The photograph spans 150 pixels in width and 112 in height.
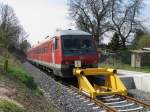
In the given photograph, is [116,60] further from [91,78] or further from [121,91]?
[121,91]

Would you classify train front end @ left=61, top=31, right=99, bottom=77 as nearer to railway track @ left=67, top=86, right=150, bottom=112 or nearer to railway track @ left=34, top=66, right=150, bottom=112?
railway track @ left=34, top=66, right=150, bottom=112

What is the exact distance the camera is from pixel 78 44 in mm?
21922

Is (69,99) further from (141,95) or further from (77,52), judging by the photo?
(77,52)

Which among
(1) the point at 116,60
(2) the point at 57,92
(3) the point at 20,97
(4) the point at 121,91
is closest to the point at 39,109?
(3) the point at 20,97

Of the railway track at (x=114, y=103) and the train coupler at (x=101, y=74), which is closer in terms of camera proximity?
the railway track at (x=114, y=103)

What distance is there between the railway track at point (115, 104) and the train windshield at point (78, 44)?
13.8ft

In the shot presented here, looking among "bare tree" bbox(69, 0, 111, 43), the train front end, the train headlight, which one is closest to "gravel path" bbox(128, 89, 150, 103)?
the train headlight

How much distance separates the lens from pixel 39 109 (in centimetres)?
1227

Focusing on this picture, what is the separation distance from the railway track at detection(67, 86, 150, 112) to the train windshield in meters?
4.21

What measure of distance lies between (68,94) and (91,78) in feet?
14.2

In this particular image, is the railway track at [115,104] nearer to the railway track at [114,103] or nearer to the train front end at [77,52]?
the railway track at [114,103]

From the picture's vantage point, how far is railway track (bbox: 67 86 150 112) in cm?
1331

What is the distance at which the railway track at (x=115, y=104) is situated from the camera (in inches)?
524

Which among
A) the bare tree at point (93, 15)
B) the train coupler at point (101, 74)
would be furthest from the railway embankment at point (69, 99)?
the bare tree at point (93, 15)
